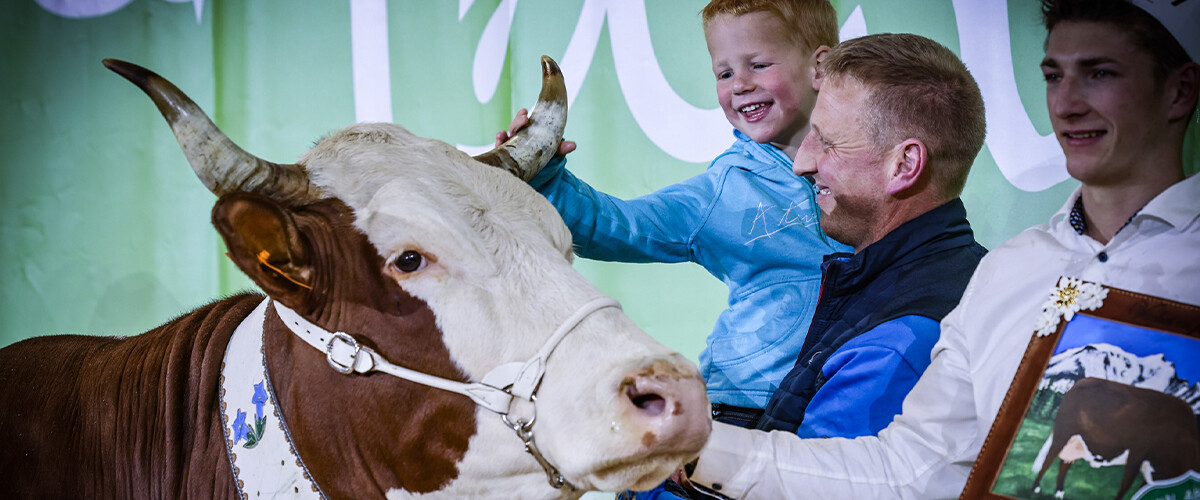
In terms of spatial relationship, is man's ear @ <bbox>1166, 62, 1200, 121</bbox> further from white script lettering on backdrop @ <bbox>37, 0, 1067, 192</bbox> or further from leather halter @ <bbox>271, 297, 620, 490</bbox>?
white script lettering on backdrop @ <bbox>37, 0, 1067, 192</bbox>

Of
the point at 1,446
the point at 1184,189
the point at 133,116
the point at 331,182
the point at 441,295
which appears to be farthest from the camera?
the point at 133,116

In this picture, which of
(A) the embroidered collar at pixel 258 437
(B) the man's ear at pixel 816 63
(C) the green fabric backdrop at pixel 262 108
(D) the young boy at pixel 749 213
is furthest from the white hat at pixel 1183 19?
(C) the green fabric backdrop at pixel 262 108

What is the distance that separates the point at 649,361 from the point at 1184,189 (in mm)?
874

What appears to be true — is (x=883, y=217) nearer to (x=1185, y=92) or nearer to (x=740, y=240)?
(x=740, y=240)

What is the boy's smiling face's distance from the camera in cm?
257

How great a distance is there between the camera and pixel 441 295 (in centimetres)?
146

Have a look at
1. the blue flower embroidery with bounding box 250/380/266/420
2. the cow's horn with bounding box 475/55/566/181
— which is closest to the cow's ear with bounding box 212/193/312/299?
the blue flower embroidery with bounding box 250/380/266/420

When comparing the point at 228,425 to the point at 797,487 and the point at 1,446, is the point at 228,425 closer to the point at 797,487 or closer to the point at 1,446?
the point at 1,446

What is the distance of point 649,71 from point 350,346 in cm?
252

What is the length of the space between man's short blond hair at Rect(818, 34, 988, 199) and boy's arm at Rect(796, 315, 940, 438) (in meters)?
0.42

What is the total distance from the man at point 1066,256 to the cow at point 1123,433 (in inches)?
4.5

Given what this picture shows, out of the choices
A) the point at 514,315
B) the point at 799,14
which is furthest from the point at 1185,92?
the point at 799,14

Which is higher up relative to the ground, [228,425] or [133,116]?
[133,116]

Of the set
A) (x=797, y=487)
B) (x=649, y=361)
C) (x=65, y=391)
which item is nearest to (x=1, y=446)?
(x=65, y=391)
